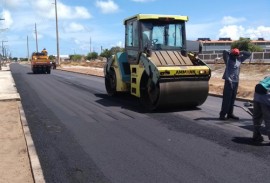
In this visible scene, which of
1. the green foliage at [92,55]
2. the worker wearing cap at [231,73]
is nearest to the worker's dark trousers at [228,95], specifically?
the worker wearing cap at [231,73]

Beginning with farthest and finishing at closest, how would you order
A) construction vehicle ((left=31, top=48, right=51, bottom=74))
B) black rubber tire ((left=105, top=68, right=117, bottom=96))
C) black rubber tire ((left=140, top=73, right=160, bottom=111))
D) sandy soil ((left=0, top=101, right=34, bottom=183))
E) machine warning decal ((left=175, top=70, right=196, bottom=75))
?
construction vehicle ((left=31, top=48, right=51, bottom=74))
black rubber tire ((left=105, top=68, right=117, bottom=96))
black rubber tire ((left=140, top=73, right=160, bottom=111))
machine warning decal ((left=175, top=70, right=196, bottom=75))
sandy soil ((left=0, top=101, right=34, bottom=183))

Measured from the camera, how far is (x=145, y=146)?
7.70m

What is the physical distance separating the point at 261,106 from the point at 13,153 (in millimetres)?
4572

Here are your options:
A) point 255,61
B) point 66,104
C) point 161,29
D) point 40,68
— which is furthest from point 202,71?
point 40,68

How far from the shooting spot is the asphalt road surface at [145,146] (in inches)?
→ 237

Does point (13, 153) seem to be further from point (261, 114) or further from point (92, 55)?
point (92, 55)

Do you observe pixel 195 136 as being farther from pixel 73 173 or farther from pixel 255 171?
pixel 73 173

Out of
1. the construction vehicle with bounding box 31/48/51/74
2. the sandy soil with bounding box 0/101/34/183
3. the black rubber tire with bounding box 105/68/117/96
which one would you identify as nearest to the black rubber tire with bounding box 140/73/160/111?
the black rubber tire with bounding box 105/68/117/96

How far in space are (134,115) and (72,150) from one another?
4.01m

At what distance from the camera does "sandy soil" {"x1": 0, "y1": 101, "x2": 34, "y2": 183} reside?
5895 mm

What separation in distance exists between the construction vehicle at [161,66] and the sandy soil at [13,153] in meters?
3.79

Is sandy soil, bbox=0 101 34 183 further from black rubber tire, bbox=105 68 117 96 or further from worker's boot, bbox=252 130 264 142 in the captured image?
black rubber tire, bbox=105 68 117 96

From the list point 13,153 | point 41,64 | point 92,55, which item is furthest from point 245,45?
point 13,153

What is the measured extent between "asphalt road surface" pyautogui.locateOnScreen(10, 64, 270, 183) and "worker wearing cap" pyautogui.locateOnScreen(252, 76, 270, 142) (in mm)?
286
